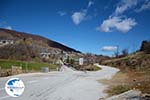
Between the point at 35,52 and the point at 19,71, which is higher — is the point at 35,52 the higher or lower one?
the higher one

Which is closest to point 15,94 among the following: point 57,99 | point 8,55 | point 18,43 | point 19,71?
point 57,99

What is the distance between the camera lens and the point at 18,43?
89.2 m

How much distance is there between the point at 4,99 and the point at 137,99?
Result: 18.9 feet

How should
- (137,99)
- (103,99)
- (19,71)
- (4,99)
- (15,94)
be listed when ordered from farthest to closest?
(19,71) < (103,99) < (137,99) < (4,99) < (15,94)

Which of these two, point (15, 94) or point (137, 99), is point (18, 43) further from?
point (15, 94)
